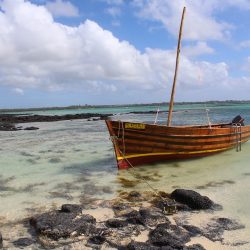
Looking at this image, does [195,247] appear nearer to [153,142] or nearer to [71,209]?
[71,209]

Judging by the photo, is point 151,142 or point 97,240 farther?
point 151,142

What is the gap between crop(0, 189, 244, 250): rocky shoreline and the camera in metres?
6.29

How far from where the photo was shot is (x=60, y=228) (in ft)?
22.1

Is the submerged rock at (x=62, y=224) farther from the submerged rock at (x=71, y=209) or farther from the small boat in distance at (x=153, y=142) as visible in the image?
the small boat in distance at (x=153, y=142)

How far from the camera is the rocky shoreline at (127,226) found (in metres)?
6.29

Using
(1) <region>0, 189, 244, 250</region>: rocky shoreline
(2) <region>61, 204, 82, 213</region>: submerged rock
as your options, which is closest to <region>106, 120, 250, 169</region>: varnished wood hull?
(1) <region>0, 189, 244, 250</region>: rocky shoreline

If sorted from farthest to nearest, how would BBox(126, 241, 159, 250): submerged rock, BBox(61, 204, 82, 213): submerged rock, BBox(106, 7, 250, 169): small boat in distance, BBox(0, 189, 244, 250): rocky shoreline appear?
BBox(106, 7, 250, 169): small boat in distance → BBox(61, 204, 82, 213): submerged rock → BBox(0, 189, 244, 250): rocky shoreline → BBox(126, 241, 159, 250): submerged rock

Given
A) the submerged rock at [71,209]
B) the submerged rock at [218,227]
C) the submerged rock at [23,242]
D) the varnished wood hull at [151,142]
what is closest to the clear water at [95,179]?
the submerged rock at [218,227]

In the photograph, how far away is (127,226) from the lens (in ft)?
23.2

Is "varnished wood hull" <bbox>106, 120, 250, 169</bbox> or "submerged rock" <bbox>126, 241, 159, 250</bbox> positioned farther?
"varnished wood hull" <bbox>106, 120, 250, 169</bbox>

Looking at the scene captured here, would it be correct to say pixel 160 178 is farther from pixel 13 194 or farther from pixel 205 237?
pixel 205 237

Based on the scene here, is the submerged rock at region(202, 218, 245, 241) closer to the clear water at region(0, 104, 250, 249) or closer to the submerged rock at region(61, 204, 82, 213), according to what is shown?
the clear water at region(0, 104, 250, 249)

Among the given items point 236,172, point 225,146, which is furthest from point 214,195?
point 225,146

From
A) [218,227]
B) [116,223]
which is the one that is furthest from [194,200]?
[116,223]
